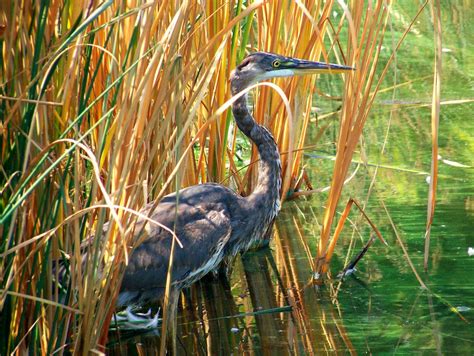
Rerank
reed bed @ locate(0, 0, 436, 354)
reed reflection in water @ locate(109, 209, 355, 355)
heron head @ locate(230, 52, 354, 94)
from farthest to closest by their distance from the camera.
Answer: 1. heron head @ locate(230, 52, 354, 94)
2. reed reflection in water @ locate(109, 209, 355, 355)
3. reed bed @ locate(0, 0, 436, 354)

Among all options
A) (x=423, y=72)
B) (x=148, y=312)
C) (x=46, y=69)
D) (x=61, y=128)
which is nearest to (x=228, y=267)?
(x=148, y=312)

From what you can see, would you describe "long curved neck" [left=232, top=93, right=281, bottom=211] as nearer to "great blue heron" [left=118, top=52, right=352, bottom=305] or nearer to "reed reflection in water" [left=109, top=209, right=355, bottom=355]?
"great blue heron" [left=118, top=52, right=352, bottom=305]

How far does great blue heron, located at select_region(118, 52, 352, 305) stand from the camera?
363 cm

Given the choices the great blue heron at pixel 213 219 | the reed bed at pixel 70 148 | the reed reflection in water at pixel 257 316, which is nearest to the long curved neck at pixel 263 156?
the great blue heron at pixel 213 219

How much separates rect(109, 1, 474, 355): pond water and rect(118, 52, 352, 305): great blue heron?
0.83 feet

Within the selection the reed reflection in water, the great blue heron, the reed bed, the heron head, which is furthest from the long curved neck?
the reed bed

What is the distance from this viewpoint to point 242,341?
367 centimetres

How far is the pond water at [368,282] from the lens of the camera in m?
3.65

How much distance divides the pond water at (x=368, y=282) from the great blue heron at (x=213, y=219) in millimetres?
252

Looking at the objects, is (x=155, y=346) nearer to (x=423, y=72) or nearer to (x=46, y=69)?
(x=46, y=69)

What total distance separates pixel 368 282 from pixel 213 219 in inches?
32.4

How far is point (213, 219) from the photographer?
148 inches

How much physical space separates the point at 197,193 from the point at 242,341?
587 millimetres

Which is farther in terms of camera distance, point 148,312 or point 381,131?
point 381,131
